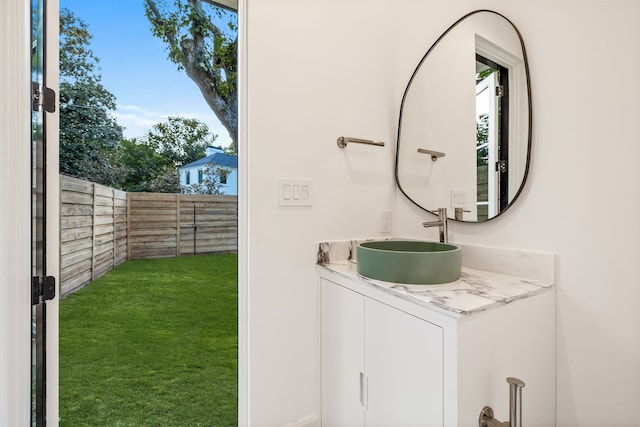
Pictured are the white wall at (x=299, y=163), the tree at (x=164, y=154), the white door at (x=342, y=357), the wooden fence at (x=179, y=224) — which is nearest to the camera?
the white door at (x=342, y=357)

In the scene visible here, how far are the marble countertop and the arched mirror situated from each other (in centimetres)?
20

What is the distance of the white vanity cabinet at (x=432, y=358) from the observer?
720 millimetres

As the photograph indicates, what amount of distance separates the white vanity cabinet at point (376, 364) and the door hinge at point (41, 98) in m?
1.09

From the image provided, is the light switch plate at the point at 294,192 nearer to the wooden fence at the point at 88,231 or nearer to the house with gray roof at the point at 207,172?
the house with gray roof at the point at 207,172

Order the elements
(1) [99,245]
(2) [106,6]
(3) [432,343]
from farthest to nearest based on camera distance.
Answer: (1) [99,245] < (2) [106,6] < (3) [432,343]

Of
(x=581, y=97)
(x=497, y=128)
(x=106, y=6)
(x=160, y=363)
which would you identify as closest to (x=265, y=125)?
(x=497, y=128)

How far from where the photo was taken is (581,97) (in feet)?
2.87

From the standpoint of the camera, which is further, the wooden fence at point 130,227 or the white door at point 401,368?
the wooden fence at point 130,227

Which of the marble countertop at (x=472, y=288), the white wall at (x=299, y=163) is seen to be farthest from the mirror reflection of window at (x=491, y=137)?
the white wall at (x=299, y=163)

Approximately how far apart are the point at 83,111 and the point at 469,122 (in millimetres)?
1851

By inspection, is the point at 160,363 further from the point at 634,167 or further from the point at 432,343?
the point at 634,167

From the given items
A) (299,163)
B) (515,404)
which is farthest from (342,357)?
(299,163)

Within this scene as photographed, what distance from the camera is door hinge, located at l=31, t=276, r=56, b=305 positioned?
92 centimetres

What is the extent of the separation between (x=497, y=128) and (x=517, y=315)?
65 centimetres
